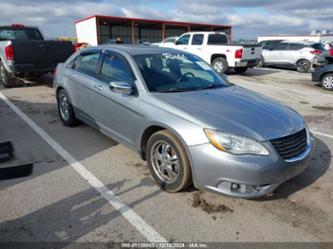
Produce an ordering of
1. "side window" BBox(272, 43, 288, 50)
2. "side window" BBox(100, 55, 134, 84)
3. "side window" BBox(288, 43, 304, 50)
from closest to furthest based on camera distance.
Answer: "side window" BBox(100, 55, 134, 84), "side window" BBox(288, 43, 304, 50), "side window" BBox(272, 43, 288, 50)

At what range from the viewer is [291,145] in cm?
302

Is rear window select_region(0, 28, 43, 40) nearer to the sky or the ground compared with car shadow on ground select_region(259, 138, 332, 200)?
nearer to the sky

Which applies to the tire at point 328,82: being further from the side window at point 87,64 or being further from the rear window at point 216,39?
the side window at point 87,64

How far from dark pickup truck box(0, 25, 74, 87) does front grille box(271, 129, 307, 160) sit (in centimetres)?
801

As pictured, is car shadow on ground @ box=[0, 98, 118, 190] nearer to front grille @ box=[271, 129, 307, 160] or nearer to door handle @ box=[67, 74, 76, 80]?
door handle @ box=[67, 74, 76, 80]

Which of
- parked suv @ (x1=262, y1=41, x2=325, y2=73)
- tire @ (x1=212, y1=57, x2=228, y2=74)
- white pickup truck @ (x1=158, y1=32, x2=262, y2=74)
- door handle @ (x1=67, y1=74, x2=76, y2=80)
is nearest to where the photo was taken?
door handle @ (x1=67, y1=74, x2=76, y2=80)

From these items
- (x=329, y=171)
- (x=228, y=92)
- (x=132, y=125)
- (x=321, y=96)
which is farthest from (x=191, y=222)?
(x=321, y=96)

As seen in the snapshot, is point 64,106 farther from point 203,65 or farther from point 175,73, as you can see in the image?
point 203,65

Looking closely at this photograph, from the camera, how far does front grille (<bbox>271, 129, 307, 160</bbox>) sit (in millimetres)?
2895

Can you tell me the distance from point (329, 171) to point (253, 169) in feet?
6.17

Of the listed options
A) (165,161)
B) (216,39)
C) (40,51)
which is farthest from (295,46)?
(165,161)

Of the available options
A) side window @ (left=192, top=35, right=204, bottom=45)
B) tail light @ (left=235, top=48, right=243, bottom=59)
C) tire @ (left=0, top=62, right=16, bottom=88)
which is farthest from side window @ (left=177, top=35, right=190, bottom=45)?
tire @ (left=0, top=62, right=16, bottom=88)

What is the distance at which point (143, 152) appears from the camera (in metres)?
3.68

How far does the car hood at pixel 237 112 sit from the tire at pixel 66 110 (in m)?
2.49
